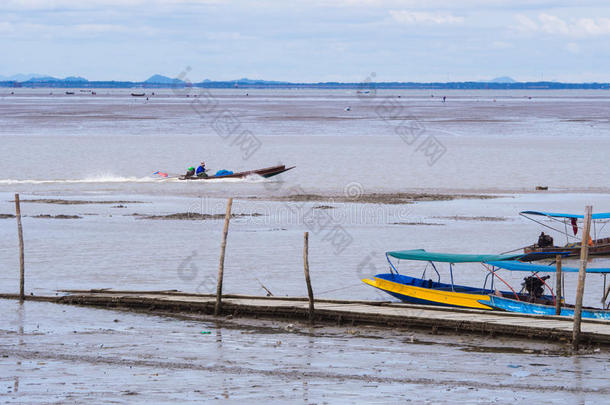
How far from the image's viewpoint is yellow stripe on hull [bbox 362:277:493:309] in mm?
20828

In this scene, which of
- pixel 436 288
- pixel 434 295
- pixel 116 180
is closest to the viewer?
pixel 434 295

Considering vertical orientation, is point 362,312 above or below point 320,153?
below

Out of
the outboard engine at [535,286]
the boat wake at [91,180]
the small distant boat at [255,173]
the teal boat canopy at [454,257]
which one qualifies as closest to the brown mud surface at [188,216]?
the small distant boat at [255,173]

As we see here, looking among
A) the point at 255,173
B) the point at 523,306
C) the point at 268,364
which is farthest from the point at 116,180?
the point at 268,364

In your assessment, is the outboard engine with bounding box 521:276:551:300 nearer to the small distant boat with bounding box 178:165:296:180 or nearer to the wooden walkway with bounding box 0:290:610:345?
the wooden walkway with bounding box 0:290:610:345

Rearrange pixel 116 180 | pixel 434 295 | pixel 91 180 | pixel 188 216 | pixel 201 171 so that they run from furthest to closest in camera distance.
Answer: pixel 116 180 → pixel 91 180 → pixel 201 171 → pixel 188 216 → pixel 434 295

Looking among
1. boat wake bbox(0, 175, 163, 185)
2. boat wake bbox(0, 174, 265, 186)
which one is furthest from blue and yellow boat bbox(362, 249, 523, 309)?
boat wake bbox(0, 175, 163, 185)

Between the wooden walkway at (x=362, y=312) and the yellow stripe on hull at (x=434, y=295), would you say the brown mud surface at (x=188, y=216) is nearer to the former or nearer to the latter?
the wooden walkway at (x=362, y=312)

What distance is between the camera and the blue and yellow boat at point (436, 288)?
20.9m

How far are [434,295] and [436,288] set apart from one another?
77 centimetres

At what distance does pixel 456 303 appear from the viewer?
68.9 ft

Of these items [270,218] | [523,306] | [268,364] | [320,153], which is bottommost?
[268,364]

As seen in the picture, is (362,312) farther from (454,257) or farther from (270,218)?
(270,218)

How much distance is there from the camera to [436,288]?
22156 millimetres
